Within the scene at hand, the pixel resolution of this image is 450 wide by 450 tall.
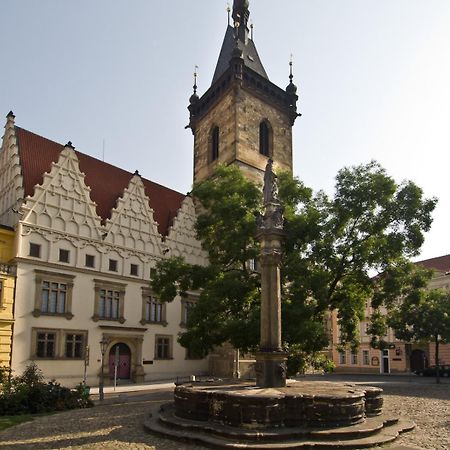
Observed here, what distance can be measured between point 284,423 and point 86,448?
427 cm

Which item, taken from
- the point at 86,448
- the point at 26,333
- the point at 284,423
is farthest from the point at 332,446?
the point at 26,333

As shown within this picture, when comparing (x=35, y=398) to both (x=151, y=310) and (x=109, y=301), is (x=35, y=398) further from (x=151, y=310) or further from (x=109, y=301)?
(x=151, y=310)

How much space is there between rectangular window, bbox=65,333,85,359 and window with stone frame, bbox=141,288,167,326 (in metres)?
5.08

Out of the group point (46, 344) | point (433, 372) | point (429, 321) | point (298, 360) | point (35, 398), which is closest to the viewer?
point (35, 398)

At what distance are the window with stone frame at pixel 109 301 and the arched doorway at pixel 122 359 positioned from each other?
184 centimetres

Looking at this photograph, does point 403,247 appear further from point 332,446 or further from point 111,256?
→ point 111,256

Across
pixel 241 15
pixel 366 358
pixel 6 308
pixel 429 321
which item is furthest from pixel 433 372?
pixel 241 15

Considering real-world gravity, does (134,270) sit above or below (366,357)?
above

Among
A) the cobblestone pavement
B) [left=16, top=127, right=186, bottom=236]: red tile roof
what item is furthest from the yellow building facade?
the cobblestone pavement

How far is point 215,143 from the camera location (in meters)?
49.7

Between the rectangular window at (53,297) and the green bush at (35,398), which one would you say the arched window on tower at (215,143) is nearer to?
the rectangular window at (53,297)

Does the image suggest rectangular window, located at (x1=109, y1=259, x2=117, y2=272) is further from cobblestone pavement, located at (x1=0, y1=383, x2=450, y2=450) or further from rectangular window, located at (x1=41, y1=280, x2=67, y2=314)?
cobblestone pavement, located at (x1=0, y1=383, x2=450, y2=450)

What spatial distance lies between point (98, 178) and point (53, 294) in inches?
419

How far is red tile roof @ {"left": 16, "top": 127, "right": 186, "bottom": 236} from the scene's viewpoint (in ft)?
102
